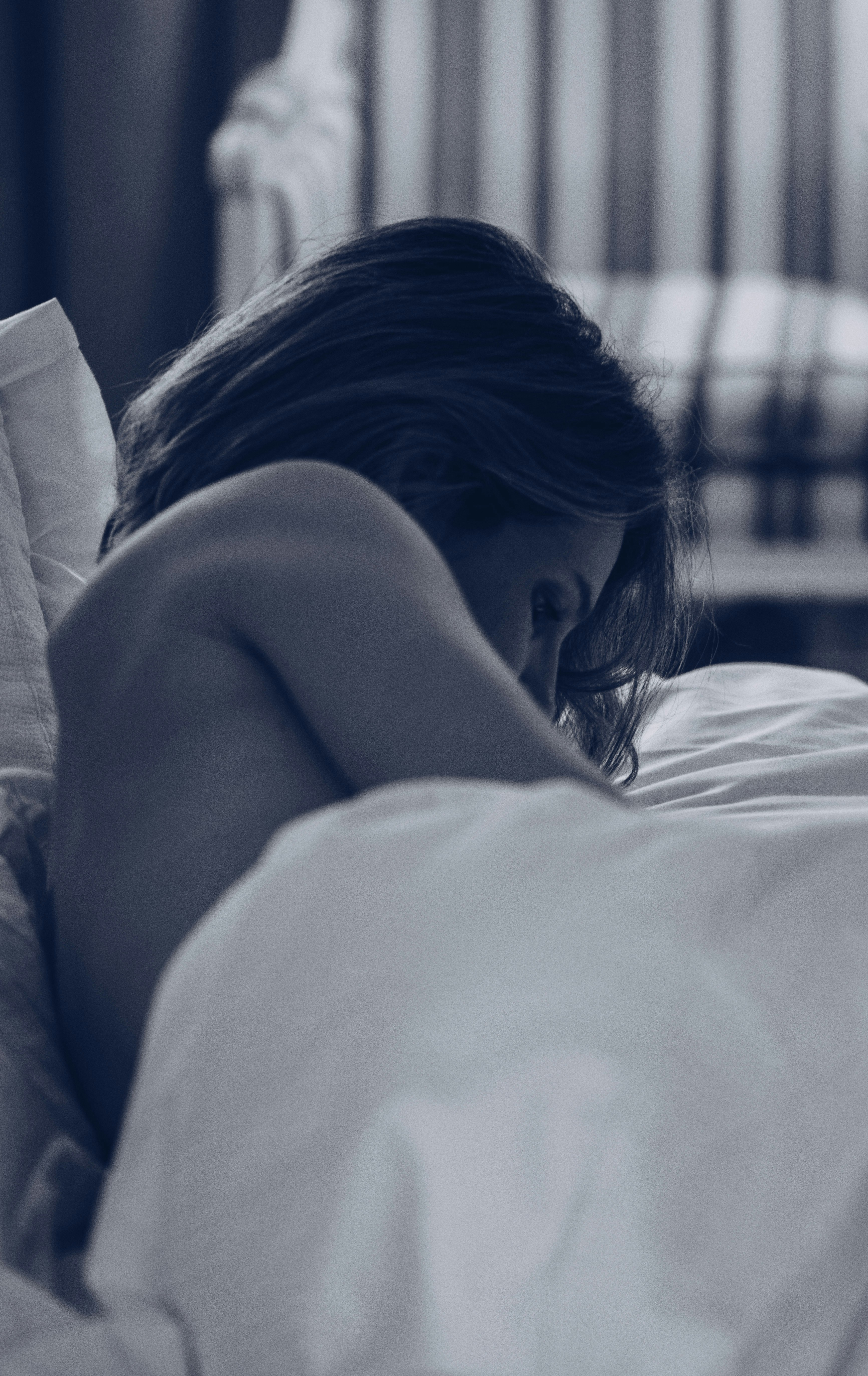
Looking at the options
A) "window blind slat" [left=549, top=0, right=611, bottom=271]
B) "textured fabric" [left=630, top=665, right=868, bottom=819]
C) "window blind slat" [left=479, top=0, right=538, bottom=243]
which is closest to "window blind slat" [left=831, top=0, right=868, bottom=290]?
"window blind slat" [left=549, top=0, right=611, bottom=271]

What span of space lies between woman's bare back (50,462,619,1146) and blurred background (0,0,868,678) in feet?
6.74

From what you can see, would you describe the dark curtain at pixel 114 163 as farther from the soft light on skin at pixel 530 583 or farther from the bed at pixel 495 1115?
the bed at pixel 495 1115

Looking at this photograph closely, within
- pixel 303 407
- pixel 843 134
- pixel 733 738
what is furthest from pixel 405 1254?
pixel 843 134

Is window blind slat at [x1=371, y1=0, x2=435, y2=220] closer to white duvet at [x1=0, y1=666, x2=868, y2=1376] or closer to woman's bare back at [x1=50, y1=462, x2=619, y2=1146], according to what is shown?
woman's bare back at [x1=50, y1=462, x2=619, y2=1146]

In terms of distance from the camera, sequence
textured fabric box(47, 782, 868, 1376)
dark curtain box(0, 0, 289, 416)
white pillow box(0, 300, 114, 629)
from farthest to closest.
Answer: dark curtain box(0, 0, 289, 416) < white pillow box(0, 300, 114, 629) < textured fabric box(47, 782, 868, 1376)

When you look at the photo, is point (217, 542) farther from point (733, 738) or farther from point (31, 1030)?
point (733, 738)

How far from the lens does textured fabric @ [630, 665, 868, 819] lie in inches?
32.6

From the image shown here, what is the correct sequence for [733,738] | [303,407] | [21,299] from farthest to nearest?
[21,299]
[733,738]
[303,407]

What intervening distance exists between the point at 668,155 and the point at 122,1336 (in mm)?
2661

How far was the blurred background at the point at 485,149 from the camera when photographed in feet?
8.38

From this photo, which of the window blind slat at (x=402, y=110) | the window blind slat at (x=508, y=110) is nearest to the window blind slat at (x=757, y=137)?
the window blind slat at (x=508, y=110)

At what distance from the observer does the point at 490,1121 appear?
31 cm

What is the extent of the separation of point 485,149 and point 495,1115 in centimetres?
264

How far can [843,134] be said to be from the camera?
2645mm
